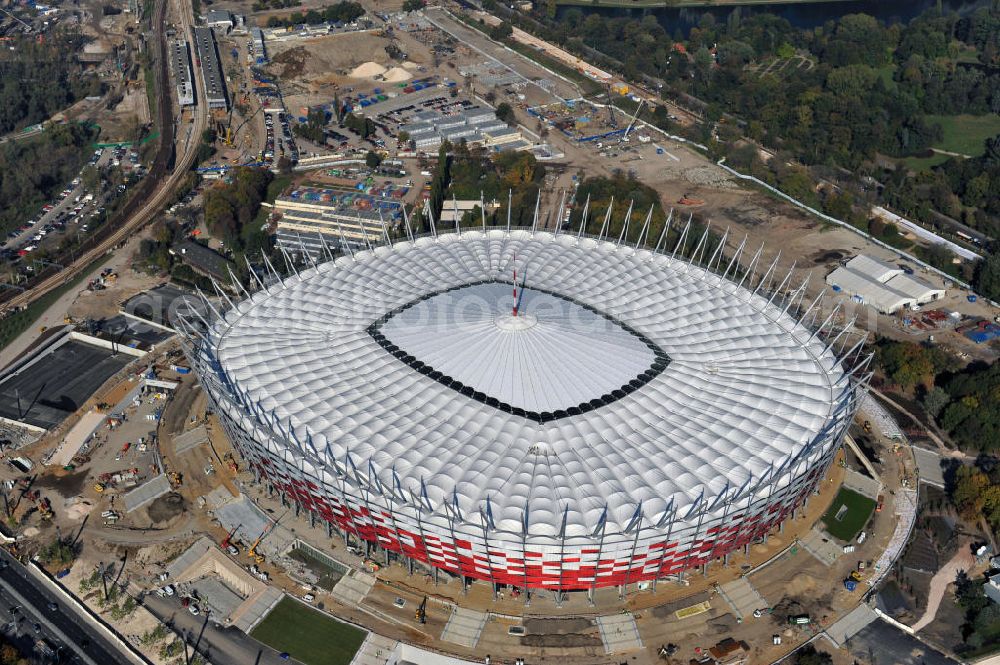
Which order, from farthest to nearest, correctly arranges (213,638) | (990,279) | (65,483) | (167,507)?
(990,279) < (65,483) < (167,507) < (213,638)

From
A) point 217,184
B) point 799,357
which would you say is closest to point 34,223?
point 217,184

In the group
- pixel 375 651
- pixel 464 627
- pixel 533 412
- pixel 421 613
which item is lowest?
pixel 375 651

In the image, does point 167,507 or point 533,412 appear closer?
point 533,412

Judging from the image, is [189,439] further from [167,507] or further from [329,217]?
[329,217]

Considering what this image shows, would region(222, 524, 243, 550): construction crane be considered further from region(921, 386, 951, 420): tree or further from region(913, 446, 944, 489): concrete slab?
Answer: region(921, 386, 951, 420): tree

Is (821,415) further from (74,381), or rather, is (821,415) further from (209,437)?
(74,381)

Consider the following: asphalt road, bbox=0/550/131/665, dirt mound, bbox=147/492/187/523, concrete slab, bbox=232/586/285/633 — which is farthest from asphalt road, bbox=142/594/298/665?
dirt mound, bbox=147/492/187/523

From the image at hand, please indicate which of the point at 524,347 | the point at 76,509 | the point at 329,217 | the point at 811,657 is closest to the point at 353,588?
the point at 524,347
